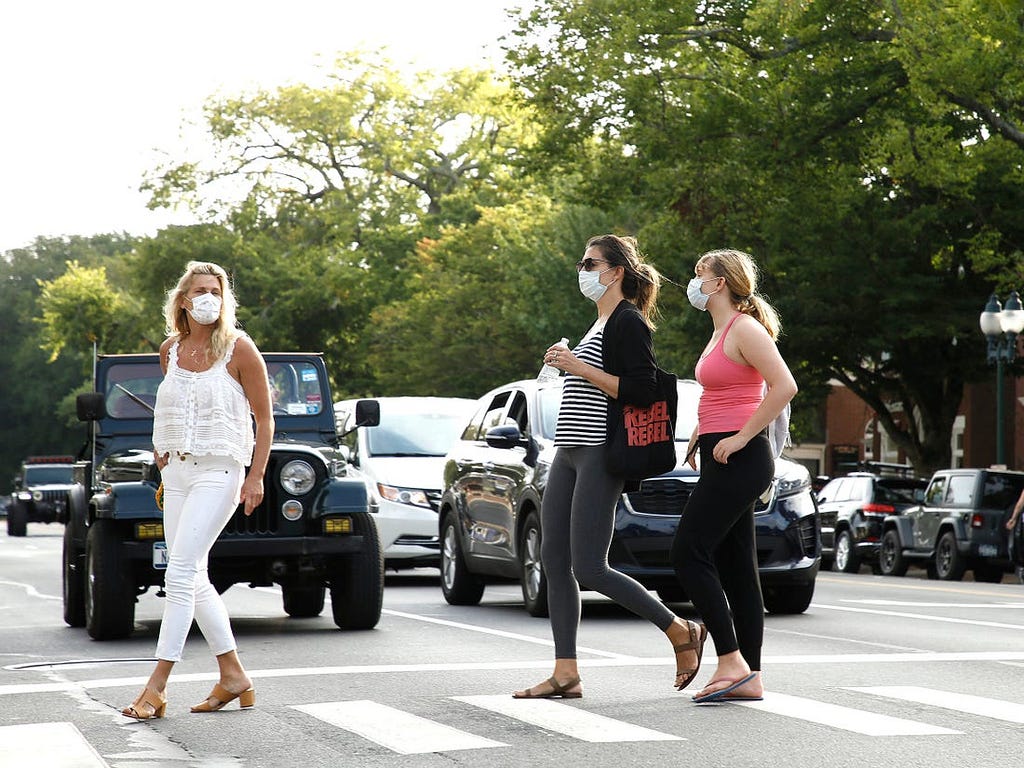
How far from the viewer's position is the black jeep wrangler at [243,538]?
11.6 metres

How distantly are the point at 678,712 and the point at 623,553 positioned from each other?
5.27 meters

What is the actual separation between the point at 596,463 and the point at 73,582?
6098mm

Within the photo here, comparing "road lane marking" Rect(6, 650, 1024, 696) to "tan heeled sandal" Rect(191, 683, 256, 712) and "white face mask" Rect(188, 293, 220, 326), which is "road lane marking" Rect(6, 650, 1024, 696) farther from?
"white face mask" Rect(188, 293, 220, 326)

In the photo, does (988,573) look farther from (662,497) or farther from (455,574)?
(662,497)

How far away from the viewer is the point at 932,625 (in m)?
13.4

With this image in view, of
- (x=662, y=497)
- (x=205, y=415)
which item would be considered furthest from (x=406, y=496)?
(x=205, y=415)

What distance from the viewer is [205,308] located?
25.6 ft

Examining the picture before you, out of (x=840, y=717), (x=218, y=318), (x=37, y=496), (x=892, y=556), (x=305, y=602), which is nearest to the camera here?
(x=840, y=717)

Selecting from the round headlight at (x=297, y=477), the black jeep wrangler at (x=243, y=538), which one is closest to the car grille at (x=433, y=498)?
the black jeep wrangler at (x=243, y=538)

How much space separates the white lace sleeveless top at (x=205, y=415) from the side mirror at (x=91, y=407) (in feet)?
15.5

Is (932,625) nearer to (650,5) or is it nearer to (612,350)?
(612,350)

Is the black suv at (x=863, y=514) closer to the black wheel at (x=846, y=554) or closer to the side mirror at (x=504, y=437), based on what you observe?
the black wheel at (x=846, y=554)

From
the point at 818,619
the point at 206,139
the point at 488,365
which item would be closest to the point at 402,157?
the point at 206,139

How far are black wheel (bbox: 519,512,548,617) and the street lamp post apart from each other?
15.8 m
